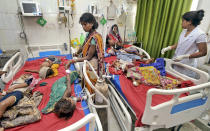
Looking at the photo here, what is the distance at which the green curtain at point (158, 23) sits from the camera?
8.21 feet

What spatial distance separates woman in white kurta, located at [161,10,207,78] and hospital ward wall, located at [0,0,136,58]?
2213mm

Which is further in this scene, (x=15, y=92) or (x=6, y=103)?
(x=15, y=92)

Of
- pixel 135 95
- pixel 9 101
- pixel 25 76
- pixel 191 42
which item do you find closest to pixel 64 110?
pixel 9 101

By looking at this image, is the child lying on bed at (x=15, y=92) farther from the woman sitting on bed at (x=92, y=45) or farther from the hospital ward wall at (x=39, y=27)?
the hospital ward wall at (x=39, y=27)

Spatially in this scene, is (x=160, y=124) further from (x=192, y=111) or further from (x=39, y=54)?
(x=39, y=54)

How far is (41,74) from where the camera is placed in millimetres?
1899

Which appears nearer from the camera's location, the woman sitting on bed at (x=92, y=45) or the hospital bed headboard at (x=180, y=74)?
the hospital bed headboard at (x=180, y=74)

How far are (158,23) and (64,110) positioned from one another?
300 centimetres

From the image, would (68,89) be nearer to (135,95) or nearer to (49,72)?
(49,72)

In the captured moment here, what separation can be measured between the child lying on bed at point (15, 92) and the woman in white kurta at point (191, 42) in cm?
232

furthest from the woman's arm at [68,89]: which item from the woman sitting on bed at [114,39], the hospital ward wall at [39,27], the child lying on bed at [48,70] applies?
the woman sitting on bed at [114,39]

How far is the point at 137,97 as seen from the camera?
4.86 ft

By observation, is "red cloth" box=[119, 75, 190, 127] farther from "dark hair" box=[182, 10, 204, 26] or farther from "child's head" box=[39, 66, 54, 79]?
"child's head" box=[39, 66, 54, 79]

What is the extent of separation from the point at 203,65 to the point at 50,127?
9.67 feet
